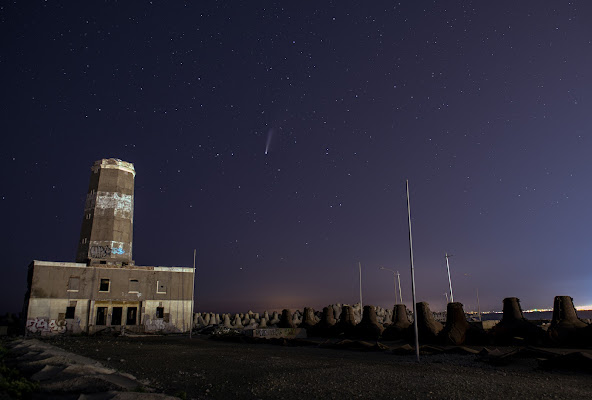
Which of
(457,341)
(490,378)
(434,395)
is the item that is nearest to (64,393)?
(434,395)

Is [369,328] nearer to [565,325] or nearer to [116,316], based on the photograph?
[565,325]

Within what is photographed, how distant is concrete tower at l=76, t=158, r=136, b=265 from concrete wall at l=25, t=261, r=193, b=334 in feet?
11.1

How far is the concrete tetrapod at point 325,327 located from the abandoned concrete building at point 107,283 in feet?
44.1

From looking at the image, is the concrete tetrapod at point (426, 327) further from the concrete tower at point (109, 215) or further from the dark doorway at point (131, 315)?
the concrete tower at point (109, 215)

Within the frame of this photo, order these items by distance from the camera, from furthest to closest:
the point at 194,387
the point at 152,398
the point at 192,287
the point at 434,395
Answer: the point at 192,287 < the point at 194,387 < the point at 434,395 < the point at 152,398

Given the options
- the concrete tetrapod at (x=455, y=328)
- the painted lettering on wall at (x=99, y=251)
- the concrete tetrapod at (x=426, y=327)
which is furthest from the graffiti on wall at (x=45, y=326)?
the concrete tetrapod at (x=455, y=328)

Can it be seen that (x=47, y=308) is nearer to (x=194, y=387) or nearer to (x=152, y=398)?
(x=194, y=387)

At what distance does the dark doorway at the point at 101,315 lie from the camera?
44812 millimetres

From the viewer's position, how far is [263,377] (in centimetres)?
1285

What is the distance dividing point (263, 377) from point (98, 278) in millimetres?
37546

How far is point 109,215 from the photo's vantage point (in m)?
51.3

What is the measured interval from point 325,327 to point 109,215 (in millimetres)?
30293

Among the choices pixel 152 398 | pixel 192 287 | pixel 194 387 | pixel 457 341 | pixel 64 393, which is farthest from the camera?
pixel 192 287

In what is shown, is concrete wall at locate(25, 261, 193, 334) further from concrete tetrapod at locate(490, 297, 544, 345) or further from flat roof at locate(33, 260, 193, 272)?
concrete tetrapod at locate(490, 297, 544, 345)
